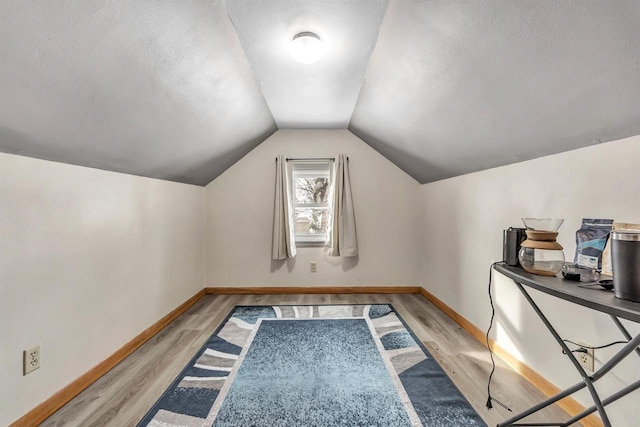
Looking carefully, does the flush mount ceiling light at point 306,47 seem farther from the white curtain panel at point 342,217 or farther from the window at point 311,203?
the window at point 311,203

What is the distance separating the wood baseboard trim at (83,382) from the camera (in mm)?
1430

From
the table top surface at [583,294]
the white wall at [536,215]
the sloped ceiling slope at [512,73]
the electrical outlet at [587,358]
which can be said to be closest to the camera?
the table top surface at [583,294]

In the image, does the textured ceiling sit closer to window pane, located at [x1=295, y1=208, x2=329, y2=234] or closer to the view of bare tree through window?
the view of bare tree through window

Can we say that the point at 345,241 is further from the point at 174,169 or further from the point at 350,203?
the point at 174,169

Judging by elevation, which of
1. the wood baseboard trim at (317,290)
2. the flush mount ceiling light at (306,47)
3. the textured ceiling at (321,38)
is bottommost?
the wood baseboard trim at (317,290)

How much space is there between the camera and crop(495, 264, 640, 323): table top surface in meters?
0.80

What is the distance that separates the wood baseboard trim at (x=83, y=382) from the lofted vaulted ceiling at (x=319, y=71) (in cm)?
127

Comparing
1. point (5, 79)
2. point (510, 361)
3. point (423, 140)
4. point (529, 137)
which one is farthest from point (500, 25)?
point (510, 361)

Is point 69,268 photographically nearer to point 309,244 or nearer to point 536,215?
point 309,244

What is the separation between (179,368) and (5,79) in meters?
1.78

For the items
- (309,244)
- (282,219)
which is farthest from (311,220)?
(282,219)

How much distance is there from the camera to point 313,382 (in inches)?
69.7

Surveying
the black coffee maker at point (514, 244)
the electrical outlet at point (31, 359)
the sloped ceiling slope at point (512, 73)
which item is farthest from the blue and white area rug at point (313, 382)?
the sloped ceiling slope at point (512, 73)

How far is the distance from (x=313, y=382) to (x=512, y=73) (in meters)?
1.94
